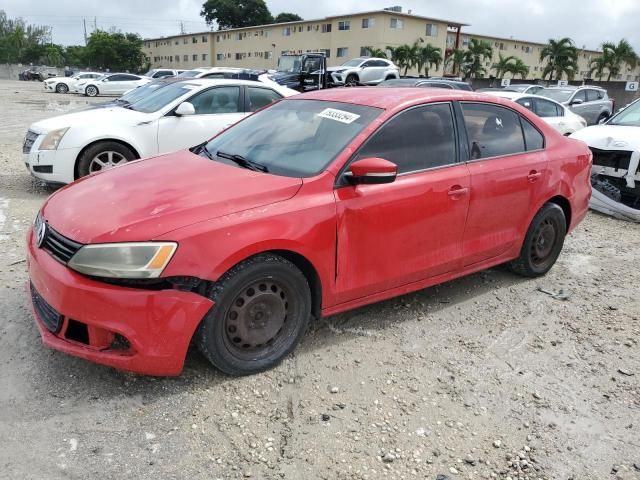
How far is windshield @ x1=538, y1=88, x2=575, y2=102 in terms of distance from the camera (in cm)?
1859

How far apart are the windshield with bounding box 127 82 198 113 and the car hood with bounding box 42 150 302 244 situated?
3.97 m

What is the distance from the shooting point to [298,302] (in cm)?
315

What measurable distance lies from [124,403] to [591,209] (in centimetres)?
698

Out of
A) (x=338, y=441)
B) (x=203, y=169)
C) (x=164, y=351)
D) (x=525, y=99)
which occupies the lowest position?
(x=338, y=441)

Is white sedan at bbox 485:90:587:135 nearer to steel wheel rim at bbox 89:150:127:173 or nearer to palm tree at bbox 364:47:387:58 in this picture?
steel wheel rim at bbox 89:150:127:173

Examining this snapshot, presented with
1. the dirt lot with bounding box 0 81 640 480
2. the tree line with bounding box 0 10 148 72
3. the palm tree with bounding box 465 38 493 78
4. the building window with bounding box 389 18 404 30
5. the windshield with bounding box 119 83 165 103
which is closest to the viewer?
the dirt lot with bounding box 0 81 640 480

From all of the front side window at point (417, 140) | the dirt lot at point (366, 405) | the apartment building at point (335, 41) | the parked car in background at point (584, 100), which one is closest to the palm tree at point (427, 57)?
the apartment building at point (335, 41)

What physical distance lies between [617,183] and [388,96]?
4.99m

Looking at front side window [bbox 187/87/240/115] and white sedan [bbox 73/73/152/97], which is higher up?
white sedan [bbox 73/73/152/97]

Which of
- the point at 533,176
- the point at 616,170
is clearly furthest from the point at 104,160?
the point at 616,170

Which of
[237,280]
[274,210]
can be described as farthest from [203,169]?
[237,280]

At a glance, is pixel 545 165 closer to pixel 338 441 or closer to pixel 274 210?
pixel 274 210

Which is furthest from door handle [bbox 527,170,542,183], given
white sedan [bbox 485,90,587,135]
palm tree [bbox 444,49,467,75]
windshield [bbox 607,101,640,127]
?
palm tree [bbox 444,49,467,75]

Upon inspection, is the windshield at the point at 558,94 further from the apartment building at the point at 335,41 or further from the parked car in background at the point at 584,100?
the apartment building at the point at 335,41
